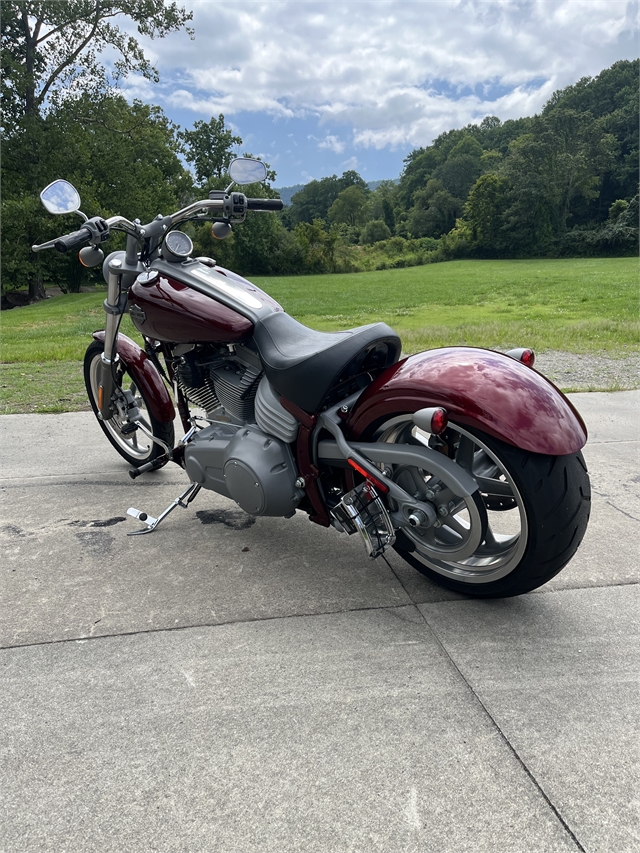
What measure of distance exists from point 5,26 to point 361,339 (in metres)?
28.7

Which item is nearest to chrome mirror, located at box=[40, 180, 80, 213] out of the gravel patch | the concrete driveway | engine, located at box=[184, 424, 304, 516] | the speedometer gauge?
the speedometer gauge

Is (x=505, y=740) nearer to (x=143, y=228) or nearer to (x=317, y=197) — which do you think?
(x=143, y=228)

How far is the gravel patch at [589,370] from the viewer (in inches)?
249

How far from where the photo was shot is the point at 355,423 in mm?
2430

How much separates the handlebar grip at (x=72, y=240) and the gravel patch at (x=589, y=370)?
4.78m

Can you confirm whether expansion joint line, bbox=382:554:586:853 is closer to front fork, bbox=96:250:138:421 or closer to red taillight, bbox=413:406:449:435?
red taillight, bbox=413:406:449:435

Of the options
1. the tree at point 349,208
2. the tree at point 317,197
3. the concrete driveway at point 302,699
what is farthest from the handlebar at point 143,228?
the tree at point 317,197

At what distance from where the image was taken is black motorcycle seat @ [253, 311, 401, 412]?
2.38 metres

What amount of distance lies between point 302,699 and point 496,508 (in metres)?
1.08

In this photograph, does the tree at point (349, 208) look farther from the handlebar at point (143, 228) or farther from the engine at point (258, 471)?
the engine at point (258, 471)

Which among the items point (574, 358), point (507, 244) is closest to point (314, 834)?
point (574, 358)

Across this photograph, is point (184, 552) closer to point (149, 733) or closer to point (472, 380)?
point (149, 733)

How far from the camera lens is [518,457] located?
6.66 feet

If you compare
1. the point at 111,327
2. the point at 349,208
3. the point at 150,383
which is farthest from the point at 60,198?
the point at 349,208
